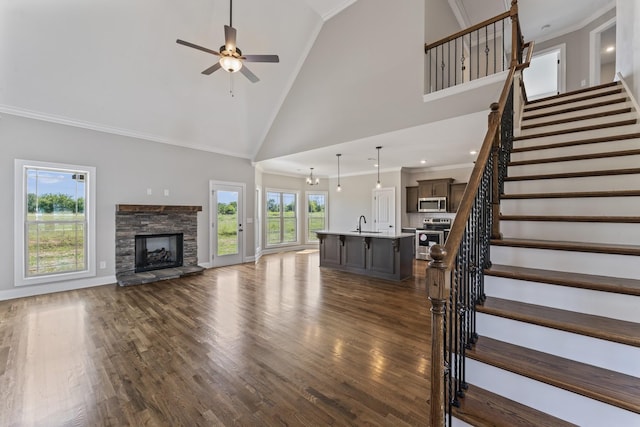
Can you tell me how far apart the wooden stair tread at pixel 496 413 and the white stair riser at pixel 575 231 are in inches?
54.5

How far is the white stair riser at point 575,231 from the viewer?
6.17 feet

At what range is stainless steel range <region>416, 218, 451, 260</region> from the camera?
7648 mm

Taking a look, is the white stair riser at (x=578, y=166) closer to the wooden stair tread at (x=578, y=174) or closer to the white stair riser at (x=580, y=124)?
the wooden stair tread at (x=578, y=174)

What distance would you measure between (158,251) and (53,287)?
176 centimetres

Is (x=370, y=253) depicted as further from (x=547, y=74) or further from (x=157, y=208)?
(x=547, y=74)

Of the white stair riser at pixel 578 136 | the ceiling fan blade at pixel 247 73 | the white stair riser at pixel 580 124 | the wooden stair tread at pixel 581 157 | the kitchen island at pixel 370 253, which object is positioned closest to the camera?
the wooden stair tread at pixel 581 157

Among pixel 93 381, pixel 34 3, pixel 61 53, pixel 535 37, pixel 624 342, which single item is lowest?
pixel 93 381

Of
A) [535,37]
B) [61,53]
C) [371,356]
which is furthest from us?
[535,37]

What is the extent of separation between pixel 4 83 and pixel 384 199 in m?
8.53

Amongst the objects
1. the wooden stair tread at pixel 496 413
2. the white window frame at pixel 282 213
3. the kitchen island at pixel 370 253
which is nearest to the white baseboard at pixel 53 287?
the white window frame at pixel 282 213

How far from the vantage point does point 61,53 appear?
4.05 metres

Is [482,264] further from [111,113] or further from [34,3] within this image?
[111,113]

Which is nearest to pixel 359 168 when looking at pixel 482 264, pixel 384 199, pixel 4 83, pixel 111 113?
pixel 384 199

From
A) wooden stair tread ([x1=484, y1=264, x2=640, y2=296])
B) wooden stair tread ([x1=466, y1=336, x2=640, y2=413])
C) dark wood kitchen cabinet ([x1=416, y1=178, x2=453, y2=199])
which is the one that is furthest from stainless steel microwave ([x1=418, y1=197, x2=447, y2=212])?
wooden stair tread ([x1=466, y1=336, x2=640, y2=413])
